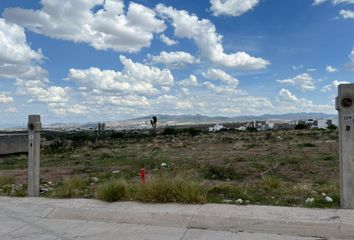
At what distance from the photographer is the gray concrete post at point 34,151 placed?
9906mm

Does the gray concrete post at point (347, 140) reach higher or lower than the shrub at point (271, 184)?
higher

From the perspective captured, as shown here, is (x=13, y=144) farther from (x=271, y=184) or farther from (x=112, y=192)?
(x=271, y=184)

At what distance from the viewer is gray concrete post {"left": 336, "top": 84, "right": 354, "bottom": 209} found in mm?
7562

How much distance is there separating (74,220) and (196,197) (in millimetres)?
2231

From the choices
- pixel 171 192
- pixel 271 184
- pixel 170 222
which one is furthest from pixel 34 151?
pixel 271 184

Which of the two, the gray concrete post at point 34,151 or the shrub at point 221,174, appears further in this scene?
the shrub at point 221,174

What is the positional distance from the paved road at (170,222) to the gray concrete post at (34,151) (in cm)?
108

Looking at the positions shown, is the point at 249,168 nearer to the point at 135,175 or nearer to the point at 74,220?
the point at 135,175

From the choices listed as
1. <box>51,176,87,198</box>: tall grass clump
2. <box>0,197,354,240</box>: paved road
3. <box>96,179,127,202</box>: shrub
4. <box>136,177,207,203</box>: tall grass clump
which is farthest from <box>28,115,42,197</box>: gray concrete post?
<box>136,177,207,203</box>: tall grass clump

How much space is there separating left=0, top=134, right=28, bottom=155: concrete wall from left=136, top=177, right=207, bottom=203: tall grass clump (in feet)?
68.7

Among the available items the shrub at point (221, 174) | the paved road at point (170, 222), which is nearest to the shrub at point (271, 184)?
the paved road at point (170, 222)

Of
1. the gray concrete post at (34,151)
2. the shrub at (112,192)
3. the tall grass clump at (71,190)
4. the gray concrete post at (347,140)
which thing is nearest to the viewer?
the gray concrete post at (347,140)

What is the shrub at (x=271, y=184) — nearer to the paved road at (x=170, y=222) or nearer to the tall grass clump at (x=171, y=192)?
the tall grass clump at (x=171, y=192)

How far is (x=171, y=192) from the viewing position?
878 centimetres
